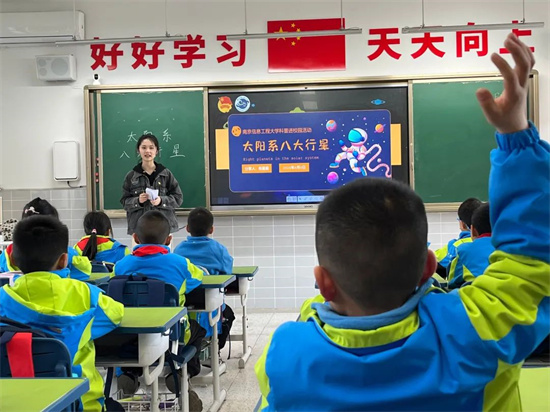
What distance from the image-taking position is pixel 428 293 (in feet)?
3.29

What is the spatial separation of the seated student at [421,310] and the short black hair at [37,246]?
147 cm

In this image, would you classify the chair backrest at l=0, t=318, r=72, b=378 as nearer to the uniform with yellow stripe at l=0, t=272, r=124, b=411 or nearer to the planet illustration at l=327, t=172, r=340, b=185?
the uniform with yellow stripe at l=0, t=272, r=124, b=411

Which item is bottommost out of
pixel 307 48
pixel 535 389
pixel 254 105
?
pixel 535 389

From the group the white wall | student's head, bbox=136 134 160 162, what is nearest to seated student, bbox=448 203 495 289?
student's head, bbox=136 134 160 162

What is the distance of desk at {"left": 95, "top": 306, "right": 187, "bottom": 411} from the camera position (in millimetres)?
2342

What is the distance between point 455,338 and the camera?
927 mm

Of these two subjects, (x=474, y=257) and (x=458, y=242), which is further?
(x=458, y=242)

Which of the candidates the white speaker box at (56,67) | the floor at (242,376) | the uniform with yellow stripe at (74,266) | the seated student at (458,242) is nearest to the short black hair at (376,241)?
the uniform with yellow stripe at (74,266)

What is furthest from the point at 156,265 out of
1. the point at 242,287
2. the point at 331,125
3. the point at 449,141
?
the point at 449,141

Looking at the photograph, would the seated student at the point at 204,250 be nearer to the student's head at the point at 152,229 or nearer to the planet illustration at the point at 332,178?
the student's head at the point at 152,229

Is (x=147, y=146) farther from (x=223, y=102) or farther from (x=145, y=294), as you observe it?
(x=145, y=294)

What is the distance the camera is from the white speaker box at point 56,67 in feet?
21.8

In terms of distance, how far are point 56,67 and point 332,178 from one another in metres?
3.10

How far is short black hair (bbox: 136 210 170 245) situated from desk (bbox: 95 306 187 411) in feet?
2.78
